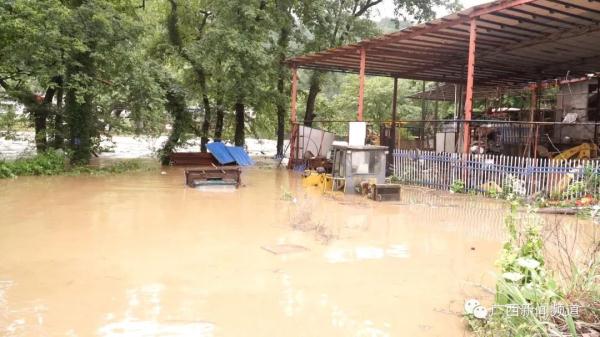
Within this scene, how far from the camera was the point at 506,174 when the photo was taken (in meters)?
12.4

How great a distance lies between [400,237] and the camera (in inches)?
335

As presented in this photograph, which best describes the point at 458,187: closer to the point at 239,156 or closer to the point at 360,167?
the point at 360,167

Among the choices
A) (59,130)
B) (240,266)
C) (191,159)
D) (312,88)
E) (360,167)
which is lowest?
(240,266)

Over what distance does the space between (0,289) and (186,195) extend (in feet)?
25.1

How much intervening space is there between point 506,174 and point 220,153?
1261 centimetres

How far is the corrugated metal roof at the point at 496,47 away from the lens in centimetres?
1262

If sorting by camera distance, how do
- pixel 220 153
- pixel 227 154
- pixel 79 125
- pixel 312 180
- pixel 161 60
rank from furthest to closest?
pixel 161 60 → pixel 227 154 → pixel 220 153 → pixel 79 125 → pixel 312 180

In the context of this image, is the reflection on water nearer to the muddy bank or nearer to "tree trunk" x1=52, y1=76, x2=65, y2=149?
"tree trunk" x1=52, y1=76, x2=65, y2=149

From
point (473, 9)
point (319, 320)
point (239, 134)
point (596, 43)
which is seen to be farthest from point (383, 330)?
point (239, 134)

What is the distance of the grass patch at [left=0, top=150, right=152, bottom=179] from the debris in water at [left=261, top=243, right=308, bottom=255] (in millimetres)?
11760

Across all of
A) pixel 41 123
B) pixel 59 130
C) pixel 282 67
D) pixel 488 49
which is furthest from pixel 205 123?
pixel 488 49

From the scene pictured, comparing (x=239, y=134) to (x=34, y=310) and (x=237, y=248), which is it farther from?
(x=34, y=310)

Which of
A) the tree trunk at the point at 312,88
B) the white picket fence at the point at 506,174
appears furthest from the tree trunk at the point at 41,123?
the white picket fence at the point at 506,174

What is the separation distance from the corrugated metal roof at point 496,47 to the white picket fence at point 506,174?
11.8 ft
